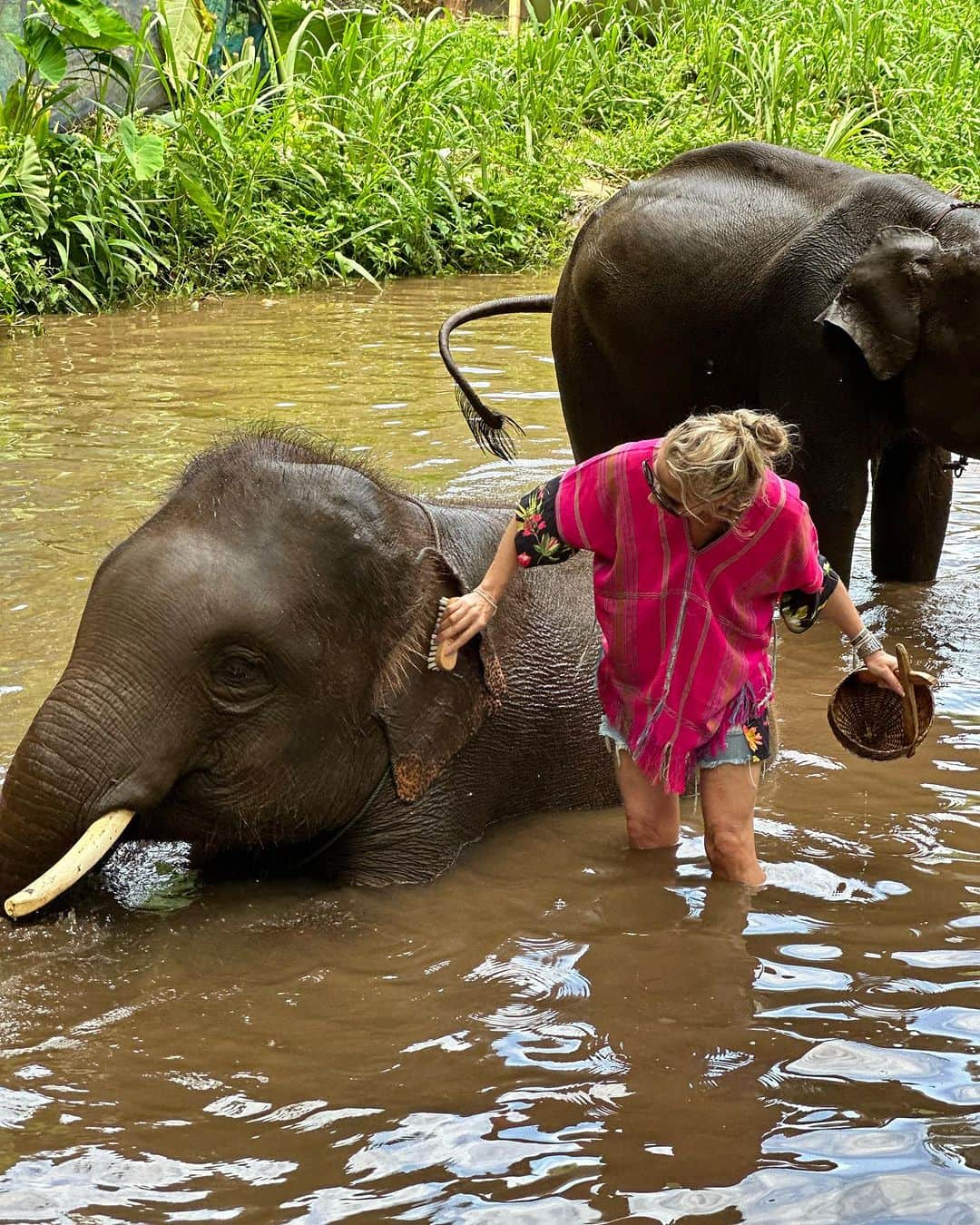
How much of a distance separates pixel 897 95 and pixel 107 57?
277 inches

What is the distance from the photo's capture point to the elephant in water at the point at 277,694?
3.40m

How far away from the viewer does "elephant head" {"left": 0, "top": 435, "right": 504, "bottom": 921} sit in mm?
3393

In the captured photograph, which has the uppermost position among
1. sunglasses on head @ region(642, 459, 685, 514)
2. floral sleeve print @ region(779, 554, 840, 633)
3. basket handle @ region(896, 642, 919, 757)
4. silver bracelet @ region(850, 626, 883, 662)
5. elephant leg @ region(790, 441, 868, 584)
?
sunglasses on head @ region(642, 459, 685, 514)

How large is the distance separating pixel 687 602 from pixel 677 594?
0.03 m

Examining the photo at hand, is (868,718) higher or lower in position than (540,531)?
lower

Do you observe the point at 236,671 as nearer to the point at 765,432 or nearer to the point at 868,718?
the point at 765,432

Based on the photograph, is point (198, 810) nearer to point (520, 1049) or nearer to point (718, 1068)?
point (520, 1049)

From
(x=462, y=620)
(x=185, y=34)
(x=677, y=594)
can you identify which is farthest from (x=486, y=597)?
(x=185, y=34)

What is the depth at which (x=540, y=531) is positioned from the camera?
144 inches

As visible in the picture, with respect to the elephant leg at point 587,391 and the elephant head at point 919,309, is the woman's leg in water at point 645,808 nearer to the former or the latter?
the elephant head at point 919,309

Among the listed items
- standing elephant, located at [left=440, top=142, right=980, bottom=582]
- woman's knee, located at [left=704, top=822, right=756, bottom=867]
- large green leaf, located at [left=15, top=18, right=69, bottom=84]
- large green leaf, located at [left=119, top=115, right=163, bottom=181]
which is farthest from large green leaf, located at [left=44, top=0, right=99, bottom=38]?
woman's knee, located at [left=704, top=822, right=756, bottom=867]

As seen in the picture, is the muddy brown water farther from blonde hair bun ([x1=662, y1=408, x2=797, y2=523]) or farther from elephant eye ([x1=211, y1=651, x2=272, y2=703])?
blonde hair bun ([x1=662, y1=408, x2=797, y2=523])

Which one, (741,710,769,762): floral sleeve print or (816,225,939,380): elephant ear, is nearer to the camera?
(741,710,769,762): floral sleeve print

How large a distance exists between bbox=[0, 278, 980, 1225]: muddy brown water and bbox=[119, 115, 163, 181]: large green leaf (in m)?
5.92
